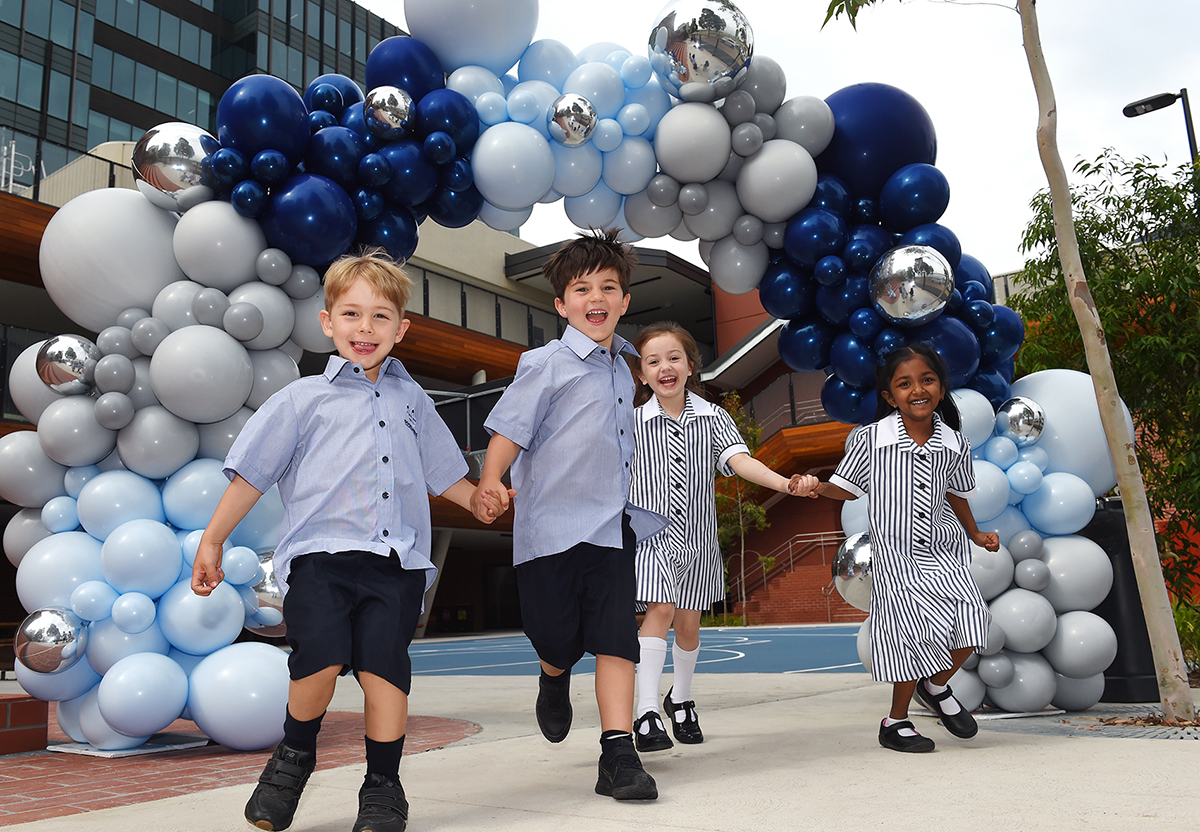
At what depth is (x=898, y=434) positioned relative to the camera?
3.64m

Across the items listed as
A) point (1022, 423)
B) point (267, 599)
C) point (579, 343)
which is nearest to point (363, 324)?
point (579, 343)

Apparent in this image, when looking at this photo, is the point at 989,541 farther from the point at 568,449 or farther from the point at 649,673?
the point at 568,449

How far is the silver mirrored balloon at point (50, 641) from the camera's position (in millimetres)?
3709

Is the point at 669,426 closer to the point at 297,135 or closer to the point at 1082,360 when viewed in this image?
the point at 297,135

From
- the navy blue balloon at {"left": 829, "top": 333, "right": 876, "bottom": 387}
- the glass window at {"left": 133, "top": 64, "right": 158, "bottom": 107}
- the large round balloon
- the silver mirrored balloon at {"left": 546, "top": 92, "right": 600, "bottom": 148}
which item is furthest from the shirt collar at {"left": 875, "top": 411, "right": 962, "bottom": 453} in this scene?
the glass window at {"left": 133, "top": 64, "right": 158, "bottom": 107}

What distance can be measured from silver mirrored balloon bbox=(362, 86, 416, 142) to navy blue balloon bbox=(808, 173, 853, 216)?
2.15m

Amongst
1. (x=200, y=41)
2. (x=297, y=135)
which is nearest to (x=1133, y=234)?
(x=297, y=135)

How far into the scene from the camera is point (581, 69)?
493cm

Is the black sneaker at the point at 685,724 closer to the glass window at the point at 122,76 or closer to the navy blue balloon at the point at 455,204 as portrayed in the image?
the navy blue balloon at the point at 455,204

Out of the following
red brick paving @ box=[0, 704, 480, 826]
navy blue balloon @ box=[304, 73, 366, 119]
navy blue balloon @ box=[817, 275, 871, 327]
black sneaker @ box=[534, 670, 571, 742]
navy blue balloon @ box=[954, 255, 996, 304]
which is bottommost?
red brick paving @ box=[0, 704, 480, 826]

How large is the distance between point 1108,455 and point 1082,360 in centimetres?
252

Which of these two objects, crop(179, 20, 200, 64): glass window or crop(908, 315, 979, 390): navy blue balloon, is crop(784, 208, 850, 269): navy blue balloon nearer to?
crop(908, 315, 979, 390): navy blue balloon

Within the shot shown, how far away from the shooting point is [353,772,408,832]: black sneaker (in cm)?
216

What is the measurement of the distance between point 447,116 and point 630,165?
99 cm
